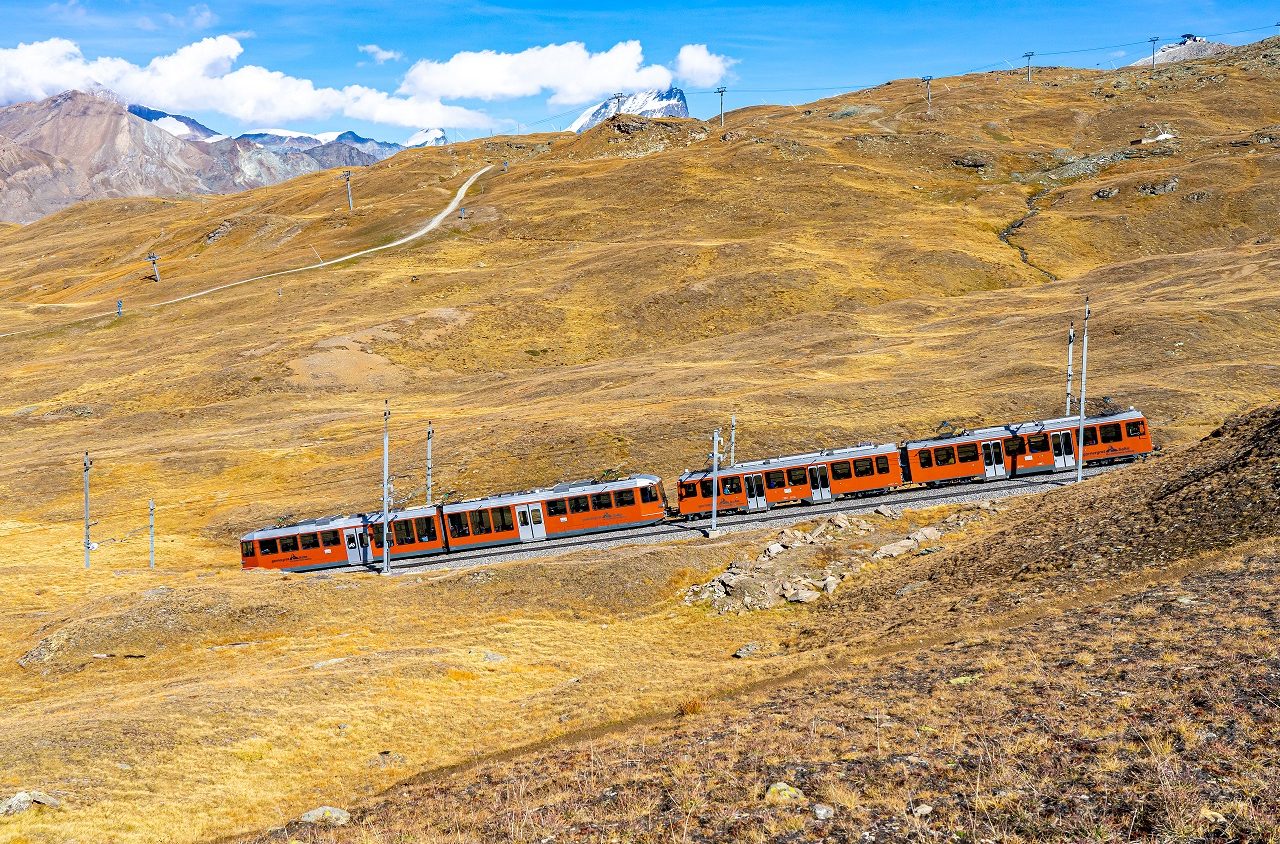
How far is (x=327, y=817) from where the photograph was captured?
2088cm

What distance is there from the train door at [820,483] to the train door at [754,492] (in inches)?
124

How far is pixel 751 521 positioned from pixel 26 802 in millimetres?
39864

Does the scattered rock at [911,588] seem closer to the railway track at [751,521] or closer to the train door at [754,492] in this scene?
the railway track at [751,521]

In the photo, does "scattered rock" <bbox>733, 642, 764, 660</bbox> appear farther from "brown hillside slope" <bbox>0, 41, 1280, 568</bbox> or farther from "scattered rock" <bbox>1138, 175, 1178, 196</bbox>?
"scattered rock" <bbox>1138, 175, 1178, 196</bbox>

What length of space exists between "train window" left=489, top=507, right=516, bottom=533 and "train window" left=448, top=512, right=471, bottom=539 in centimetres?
185

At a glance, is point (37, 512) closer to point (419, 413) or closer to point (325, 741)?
point (419, 413)

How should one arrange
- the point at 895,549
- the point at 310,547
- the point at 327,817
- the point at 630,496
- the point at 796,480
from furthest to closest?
the point at 796,480 < the point at 310,547 < the point at 630,496 < the point at 895,549 < the point at 327,817

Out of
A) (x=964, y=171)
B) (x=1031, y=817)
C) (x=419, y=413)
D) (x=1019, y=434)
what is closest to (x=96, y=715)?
(x=1031, y=817)

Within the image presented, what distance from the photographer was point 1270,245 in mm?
116375

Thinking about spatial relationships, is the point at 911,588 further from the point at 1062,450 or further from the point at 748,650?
the point at 1062,450

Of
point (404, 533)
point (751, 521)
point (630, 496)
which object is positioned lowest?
point (751, 521)

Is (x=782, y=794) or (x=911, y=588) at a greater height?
(x=782, y=794)

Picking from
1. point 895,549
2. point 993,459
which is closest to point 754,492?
point 895,549

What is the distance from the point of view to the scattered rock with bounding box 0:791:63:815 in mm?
21812
